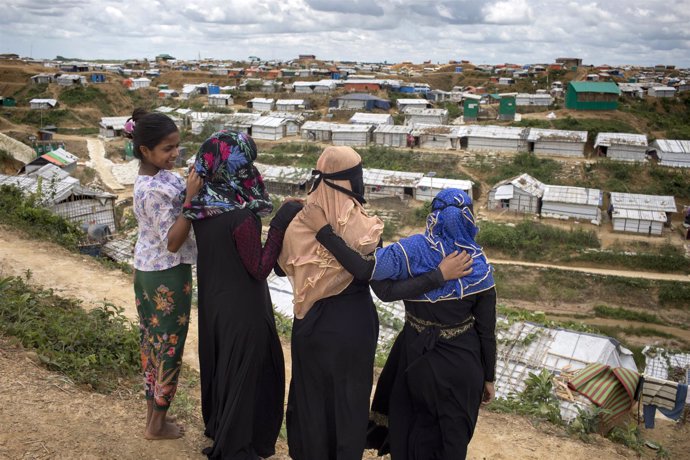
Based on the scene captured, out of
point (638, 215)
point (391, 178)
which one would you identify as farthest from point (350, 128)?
point (638, 215)

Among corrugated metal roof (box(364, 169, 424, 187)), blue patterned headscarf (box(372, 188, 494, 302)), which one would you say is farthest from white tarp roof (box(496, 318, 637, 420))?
corrugated metal roof (box(364, 169, 424, 187))

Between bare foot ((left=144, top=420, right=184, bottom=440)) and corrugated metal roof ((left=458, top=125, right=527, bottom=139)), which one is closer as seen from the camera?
bare foot ((left=144, top=420, right=184, bottom=440))

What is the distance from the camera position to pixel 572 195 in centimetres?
1905

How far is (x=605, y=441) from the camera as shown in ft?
12.0

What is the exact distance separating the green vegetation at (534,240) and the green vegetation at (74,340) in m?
14.4

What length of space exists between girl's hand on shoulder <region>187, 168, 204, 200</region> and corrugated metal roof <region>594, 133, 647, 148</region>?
2494cm

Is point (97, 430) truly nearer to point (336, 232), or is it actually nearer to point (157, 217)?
point (157, 217)

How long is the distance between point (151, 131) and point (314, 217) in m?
0.86

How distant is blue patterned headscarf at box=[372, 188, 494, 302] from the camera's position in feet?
7.30

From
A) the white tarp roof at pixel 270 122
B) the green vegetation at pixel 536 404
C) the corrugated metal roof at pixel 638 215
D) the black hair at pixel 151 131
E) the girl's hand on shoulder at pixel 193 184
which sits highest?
the black hair at pixel 151 131

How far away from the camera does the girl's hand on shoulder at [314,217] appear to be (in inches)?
81.7

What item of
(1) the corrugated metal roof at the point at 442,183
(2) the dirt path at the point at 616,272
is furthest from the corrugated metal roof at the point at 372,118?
(2) the dirt path at the point at 616,272

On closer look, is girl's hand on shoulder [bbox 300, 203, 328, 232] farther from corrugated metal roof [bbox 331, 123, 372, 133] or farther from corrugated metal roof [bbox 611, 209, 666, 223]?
corrugated metal roof [bbox 331, 123, 372, 133]

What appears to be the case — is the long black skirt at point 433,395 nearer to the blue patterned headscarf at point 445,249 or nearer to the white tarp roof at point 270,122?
the blue patterned headscarf at point 445,249
